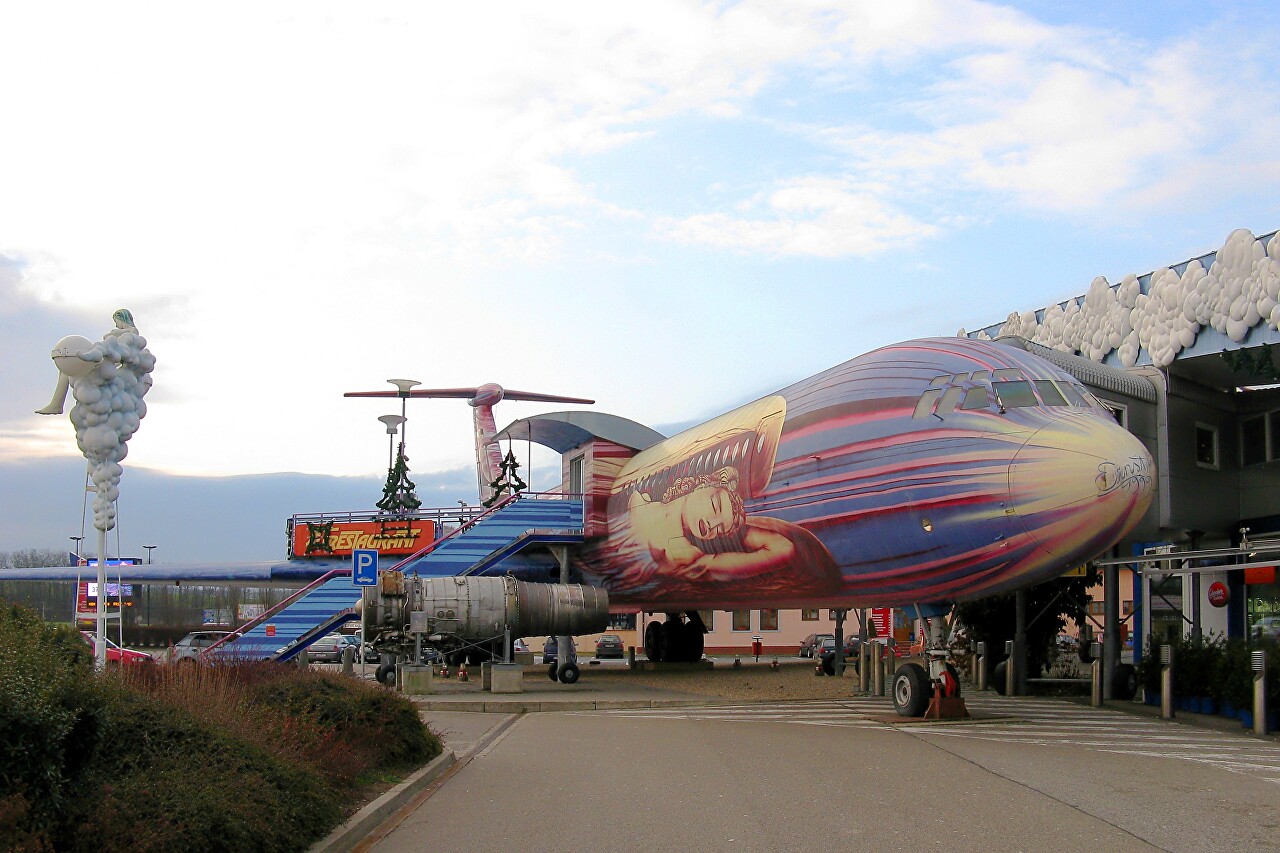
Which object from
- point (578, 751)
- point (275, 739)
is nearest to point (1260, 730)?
point (578, 751)

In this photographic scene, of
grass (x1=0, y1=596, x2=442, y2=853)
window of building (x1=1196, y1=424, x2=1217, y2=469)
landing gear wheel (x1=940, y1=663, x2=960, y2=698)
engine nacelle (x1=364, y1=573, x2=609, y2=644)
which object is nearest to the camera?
grass (x1=0, y1=596, x2=442, y2=853)

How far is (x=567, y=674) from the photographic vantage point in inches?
1196

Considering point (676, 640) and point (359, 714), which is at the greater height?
point (359, 714)

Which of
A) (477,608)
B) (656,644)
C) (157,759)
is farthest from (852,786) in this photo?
(656,644)

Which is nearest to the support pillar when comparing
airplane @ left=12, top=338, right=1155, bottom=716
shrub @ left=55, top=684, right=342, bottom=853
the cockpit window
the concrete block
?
airplane @ left=12, top=338, right=1155, bottom=716

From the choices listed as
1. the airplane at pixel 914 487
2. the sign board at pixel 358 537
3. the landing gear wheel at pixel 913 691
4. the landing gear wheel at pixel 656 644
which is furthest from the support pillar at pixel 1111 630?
the sign board at pixel 358 537

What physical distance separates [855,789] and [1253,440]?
1835 cm

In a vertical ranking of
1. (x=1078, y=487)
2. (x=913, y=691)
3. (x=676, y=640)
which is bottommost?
(x=676, y=640)

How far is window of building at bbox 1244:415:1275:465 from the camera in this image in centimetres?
2548

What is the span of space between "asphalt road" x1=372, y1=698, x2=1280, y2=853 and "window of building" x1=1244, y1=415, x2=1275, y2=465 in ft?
29.4

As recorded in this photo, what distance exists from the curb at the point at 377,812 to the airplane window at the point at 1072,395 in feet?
33.8

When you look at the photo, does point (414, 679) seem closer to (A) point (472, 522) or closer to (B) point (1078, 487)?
(A) point (472, 522)

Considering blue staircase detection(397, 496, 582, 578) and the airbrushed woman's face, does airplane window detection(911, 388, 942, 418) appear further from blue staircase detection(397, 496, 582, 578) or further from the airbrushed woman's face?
blue staircase detection(397, 496, 582, 578)

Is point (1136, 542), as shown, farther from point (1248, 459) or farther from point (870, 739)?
point (870, 739)
